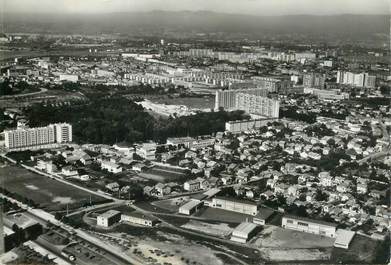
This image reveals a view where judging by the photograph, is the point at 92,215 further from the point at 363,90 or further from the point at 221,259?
the point at 363,90

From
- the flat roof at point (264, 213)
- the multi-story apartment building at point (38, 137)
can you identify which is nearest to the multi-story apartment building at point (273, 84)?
the multi-story apartment building at point (38, 137)

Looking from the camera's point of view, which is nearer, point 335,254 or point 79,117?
point 335,254

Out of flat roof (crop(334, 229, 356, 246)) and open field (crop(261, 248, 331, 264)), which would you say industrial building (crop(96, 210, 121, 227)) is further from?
flat roof (crop(334, 229, 356, 246))

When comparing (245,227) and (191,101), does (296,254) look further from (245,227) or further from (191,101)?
(191,101)

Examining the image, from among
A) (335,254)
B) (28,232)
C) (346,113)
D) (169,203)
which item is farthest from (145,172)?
(346,113)

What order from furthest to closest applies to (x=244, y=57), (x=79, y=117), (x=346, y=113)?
(x=244, y=57), (x=346, y=113), (x=79, y=117)

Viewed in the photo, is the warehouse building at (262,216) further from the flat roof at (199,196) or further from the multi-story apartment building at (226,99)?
the multi-story apartment building at (226,99)
